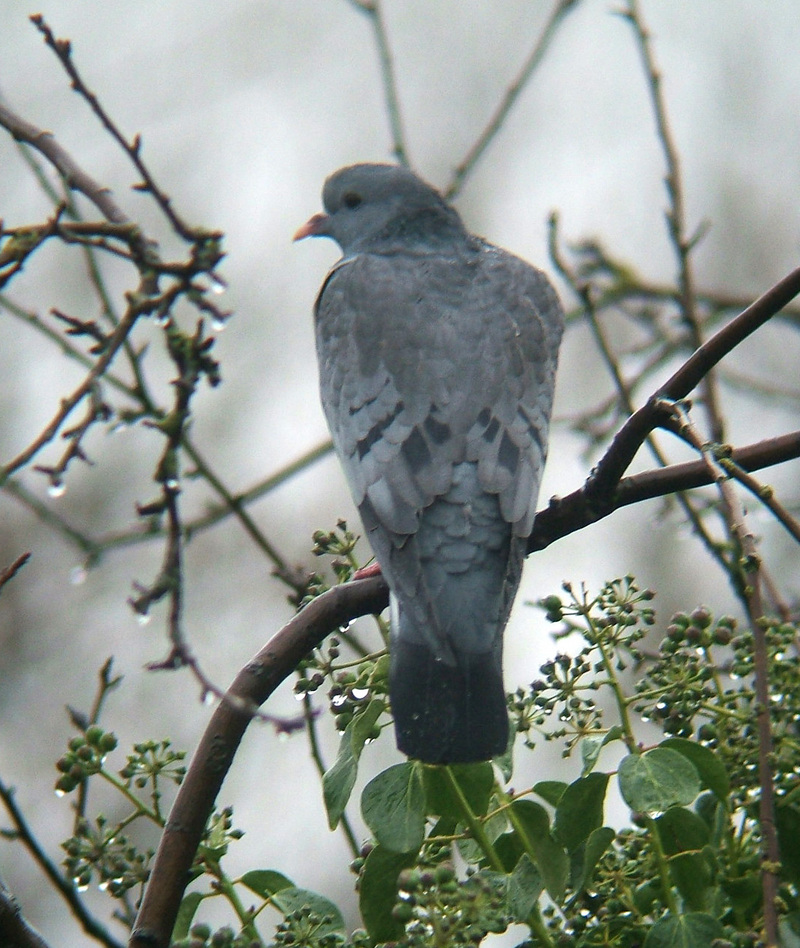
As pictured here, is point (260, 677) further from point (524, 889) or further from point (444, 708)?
point (524, 889)

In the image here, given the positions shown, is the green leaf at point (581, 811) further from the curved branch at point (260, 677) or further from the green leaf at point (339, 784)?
the curved branch at point (260, 677)

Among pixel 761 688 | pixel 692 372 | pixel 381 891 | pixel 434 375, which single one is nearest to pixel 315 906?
pixel 381 891

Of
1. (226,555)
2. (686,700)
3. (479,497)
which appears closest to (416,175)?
(479,497)

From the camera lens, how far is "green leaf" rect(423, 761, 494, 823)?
202 centimetres

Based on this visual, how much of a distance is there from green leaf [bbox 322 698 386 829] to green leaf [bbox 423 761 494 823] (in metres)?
0.12

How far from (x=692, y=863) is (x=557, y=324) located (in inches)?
89.8

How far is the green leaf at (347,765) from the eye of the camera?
6.68ft

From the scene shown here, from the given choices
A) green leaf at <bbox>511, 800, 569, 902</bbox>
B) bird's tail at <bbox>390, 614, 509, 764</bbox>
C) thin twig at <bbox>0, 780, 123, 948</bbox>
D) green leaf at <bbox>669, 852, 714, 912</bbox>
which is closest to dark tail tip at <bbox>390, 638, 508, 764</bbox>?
bird's tail at <bbox>390, 614, 509, 764</bbox>

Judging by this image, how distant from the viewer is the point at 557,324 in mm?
3955

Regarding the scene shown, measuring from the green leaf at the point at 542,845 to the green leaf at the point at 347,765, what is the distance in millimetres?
267

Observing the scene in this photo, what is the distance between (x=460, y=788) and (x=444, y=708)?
0.58 ft

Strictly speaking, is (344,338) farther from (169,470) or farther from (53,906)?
(53,906)

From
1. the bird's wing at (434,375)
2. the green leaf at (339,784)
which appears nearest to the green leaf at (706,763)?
the green leaf at (339,784)

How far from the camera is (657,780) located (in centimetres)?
191
